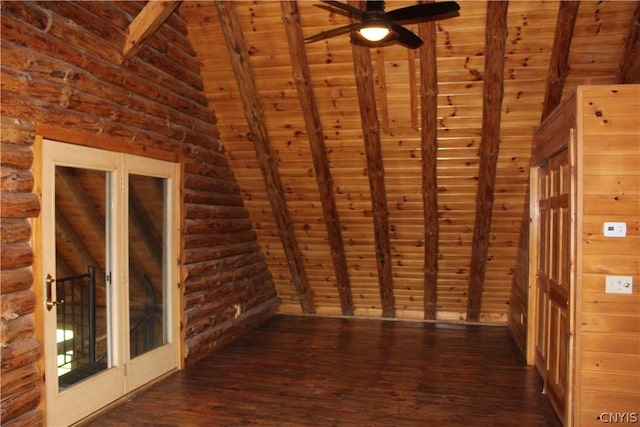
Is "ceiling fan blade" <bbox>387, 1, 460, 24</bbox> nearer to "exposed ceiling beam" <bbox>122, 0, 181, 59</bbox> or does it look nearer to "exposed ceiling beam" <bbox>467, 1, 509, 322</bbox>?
"exposed ceiling beam" <bbox>467, 1, 509, 322</bbox>

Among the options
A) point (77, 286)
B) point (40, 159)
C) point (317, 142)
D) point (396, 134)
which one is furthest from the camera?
point (317, 142)

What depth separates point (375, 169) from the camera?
→ 17.8 ft

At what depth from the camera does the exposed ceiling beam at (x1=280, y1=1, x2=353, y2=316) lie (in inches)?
173

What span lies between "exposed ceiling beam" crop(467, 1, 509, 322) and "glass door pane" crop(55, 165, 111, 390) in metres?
3.46

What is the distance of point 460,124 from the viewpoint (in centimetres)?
500

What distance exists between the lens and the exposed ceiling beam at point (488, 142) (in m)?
4.15

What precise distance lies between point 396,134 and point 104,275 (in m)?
3.15

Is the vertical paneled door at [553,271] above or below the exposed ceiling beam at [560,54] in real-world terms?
below

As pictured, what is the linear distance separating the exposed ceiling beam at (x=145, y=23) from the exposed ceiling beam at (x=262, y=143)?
0.62 metres

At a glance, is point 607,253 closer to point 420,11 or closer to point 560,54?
point 560,54

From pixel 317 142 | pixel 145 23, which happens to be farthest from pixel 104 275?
pixel 317 142

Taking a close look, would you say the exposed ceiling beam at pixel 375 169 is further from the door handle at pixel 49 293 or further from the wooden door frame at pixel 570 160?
the door handle at pixel 49 293

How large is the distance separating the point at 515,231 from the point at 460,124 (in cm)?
172

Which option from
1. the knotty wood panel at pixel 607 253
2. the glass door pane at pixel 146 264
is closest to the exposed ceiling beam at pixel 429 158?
the knotty wood panel at pixel 607 253
